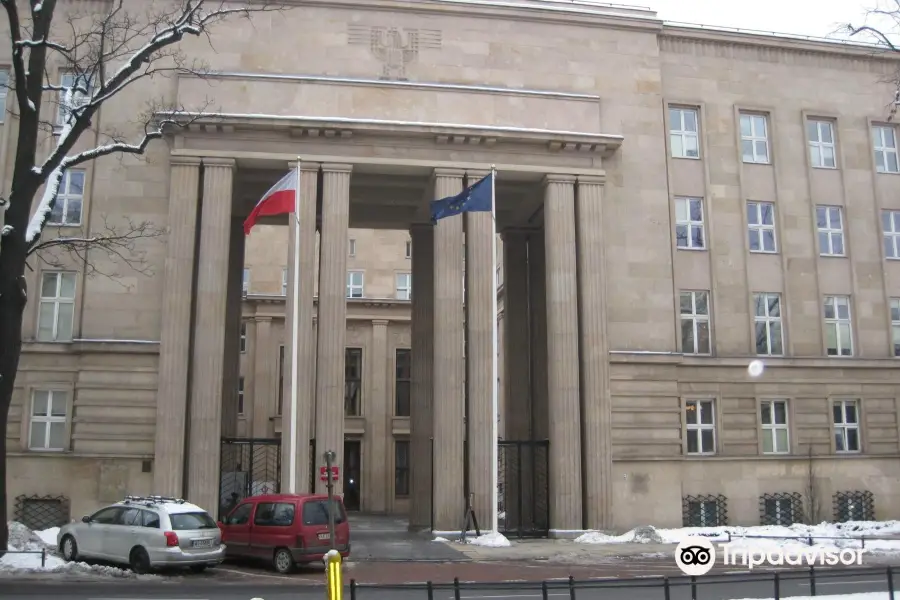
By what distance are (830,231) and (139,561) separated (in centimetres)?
2817

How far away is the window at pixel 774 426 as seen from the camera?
3284 centimetres

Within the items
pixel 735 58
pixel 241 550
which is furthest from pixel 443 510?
pixel 735 58

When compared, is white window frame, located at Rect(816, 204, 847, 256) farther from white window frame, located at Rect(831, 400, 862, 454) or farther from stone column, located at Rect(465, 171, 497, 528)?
stone column, located at Rect(465, 171, 497, 528)

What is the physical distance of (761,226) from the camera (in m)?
34.5

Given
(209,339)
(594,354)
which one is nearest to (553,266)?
(594,354)

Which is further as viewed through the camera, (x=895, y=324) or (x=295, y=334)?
(x=895, y=324)

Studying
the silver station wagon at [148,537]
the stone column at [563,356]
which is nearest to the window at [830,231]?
the stone column at [563,356]

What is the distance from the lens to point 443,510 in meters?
28.5

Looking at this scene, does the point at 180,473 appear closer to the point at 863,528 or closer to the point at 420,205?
the point at 420,205

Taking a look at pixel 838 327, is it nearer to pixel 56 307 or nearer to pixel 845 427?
pixel 845 427

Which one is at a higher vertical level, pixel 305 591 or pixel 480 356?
pixel 480 356

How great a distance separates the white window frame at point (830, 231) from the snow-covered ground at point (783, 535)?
409 inches

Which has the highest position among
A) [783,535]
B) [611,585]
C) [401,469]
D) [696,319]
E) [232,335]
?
[696,319]

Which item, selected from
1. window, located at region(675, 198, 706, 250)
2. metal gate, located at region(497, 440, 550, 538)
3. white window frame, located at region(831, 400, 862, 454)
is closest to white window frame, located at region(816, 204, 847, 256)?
window, located at region(675, 198, 706, 250)
